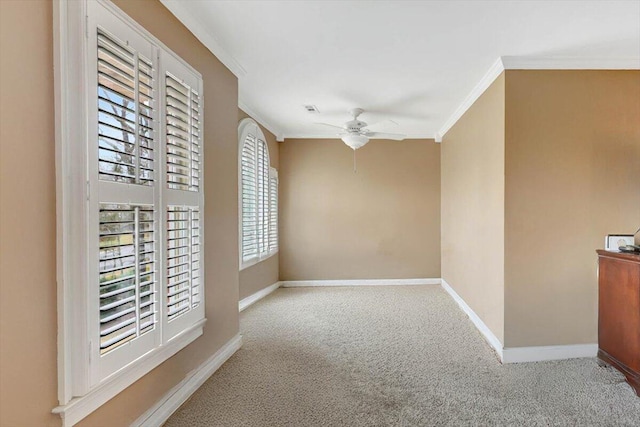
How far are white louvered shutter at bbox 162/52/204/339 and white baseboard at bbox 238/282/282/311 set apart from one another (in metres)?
1.75

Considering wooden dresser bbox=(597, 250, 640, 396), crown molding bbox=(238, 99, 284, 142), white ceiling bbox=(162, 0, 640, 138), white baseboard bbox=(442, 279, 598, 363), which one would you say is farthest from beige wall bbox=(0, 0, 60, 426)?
wooden dresser bbox=(597, 250, 640, 396)

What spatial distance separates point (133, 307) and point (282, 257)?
3.86 m

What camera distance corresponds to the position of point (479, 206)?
10.8ft

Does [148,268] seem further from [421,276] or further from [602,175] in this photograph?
[421,276]

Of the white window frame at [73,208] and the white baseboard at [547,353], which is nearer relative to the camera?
the white window frame at [73,208]

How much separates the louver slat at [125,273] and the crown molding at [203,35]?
129 cm

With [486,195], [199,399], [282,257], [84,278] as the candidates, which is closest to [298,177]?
[282,257]

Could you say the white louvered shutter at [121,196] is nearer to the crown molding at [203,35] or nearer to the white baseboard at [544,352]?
the crown molding at [203,35]

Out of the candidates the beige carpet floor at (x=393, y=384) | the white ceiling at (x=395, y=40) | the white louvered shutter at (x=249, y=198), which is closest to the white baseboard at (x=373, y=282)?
the white louvered shutter at (x=249, y=198)

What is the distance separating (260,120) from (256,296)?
2592 mm

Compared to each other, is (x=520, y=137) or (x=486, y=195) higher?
(x=520, y=137)

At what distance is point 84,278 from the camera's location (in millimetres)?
1312

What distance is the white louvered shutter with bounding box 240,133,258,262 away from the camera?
3.87 m

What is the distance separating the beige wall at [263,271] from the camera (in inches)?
161
